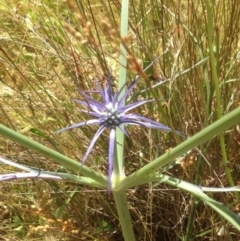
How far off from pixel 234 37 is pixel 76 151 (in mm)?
429

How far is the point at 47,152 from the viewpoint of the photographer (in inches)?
25.2

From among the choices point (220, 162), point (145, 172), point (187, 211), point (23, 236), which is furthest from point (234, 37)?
point (23, 236)

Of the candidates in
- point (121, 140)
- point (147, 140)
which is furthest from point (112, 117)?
point (147, 140)

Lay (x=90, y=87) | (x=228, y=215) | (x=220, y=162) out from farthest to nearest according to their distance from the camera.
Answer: (x=90, y=87)
(x=220, y=162)
(x=228, y=215)

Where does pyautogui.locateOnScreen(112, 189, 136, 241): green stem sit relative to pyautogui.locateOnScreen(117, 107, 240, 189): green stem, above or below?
above

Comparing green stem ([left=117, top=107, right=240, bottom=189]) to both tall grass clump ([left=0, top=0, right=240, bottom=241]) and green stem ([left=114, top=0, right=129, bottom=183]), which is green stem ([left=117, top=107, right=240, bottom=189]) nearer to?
green stem ([left=114, top=0, right=129, bottom=183])

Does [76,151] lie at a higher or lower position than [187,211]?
higher

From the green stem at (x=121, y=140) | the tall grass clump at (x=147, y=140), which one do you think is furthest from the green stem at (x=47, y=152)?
the tall grass clump at (x=147, y=140)

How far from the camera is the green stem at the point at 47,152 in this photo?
0.59 meters

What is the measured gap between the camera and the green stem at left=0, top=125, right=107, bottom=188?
0.59 metres

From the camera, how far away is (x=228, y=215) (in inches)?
26.5

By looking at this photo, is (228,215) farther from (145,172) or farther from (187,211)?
(187,211)

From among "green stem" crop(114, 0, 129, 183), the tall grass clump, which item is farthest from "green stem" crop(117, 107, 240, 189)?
the tall grass clump

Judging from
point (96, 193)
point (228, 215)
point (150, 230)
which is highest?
point (96, 193)
